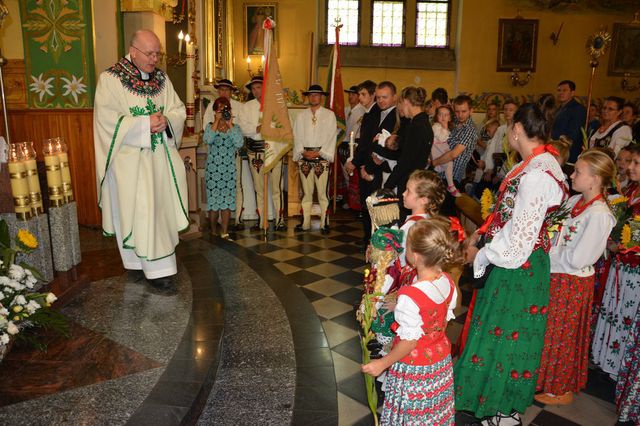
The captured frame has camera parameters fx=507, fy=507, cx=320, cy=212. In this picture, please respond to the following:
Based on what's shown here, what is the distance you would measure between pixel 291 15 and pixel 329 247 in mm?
8869

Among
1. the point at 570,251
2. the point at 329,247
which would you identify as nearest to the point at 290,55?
the point at 329,247

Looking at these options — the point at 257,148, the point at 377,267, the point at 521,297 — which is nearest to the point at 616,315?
the point at 521,297

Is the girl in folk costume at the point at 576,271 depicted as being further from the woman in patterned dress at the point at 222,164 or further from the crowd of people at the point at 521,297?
the woman in patterned dress at the point at 222,164

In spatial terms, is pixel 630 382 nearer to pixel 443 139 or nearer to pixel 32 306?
pixel 32 306

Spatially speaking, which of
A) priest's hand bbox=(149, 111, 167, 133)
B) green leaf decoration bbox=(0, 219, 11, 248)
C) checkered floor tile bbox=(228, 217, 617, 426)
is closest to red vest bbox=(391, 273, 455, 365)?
checkered floor tile bbox=(228, 217, 617, 426)

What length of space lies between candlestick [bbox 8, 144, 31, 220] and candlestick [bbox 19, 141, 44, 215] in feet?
0.10

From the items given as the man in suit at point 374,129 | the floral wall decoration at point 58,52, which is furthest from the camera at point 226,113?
the man in suit at point 374,129

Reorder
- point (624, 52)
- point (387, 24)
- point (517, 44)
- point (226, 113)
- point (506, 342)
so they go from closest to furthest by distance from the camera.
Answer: point (506, 342)
point (226, 113)
point (517, 44)
point (624, 52)
point (387, 24)

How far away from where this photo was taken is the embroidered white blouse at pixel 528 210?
95.2 inches

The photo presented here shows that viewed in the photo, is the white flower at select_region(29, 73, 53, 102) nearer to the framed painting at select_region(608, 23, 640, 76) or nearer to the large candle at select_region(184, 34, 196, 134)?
the large candle at select_region(184, 34, 196, 134)

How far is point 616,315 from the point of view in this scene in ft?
10.9

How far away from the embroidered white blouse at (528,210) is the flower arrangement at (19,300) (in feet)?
7.88

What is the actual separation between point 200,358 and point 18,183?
158 cm

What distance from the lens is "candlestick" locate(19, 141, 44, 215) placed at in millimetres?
3233
